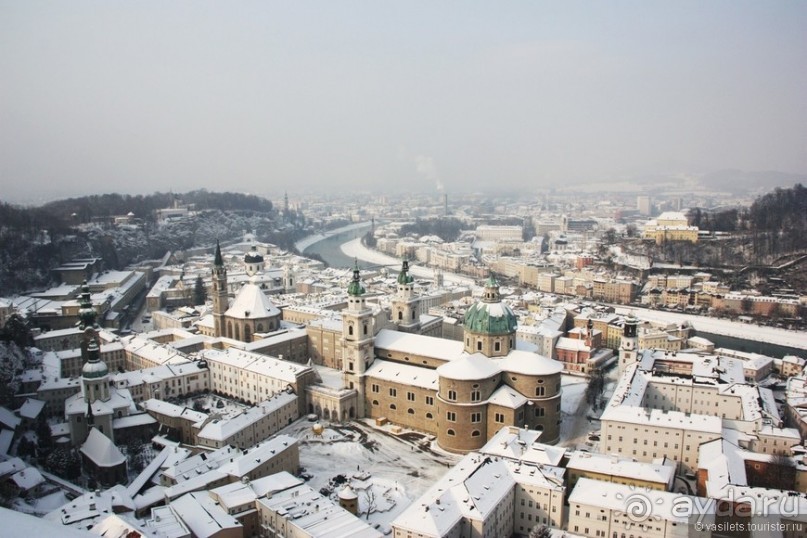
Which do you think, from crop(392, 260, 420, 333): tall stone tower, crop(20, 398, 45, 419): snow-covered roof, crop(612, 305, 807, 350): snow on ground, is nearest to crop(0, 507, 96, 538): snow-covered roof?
crop(20, 398, 45, 419): snow-covered roof

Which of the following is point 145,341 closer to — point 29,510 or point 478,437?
point 29,510

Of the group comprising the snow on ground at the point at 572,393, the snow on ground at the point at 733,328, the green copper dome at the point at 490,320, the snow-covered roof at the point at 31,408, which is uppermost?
the green copper dome at the point at 490,320

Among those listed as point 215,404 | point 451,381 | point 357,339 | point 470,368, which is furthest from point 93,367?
point 470,368

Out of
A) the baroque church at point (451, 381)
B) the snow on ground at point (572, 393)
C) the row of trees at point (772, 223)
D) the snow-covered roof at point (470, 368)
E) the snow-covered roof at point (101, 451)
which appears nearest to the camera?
the snow-covered roof at point (101, 451)

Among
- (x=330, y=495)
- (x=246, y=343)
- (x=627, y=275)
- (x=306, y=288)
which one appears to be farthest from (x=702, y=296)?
(x=330, y=495)

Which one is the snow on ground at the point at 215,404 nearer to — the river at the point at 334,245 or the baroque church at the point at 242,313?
the baroque church at the point at 242,313

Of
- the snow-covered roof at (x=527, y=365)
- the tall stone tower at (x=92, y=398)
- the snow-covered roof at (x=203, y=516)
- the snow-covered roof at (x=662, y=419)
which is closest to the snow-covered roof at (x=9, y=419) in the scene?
the tall stone tower at (x=92, y=398)
